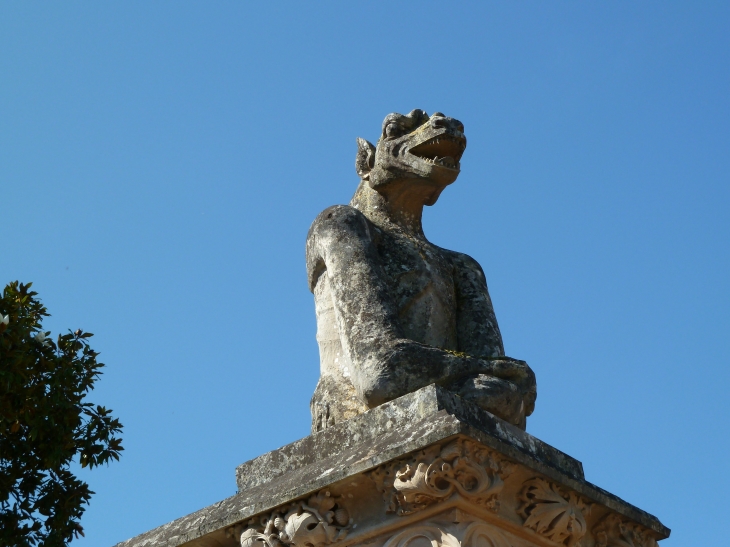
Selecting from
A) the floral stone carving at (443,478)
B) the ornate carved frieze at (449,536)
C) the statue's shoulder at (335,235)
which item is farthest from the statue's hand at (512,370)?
the statue's shoulder at (335,235)

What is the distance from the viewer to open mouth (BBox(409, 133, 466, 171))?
8477 mm

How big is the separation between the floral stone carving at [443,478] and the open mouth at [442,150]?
2.74 m

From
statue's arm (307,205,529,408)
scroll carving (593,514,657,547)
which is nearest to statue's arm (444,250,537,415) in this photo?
statue's arm (307,205,529,408)

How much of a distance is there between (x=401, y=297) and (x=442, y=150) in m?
1.22

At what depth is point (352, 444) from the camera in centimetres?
698

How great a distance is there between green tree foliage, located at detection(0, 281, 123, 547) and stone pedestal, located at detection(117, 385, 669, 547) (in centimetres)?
502

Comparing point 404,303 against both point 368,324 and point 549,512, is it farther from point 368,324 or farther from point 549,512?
point 549,512

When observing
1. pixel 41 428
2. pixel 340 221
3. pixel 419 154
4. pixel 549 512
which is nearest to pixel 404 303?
pixel 340 221

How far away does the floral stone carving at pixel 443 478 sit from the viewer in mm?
6277

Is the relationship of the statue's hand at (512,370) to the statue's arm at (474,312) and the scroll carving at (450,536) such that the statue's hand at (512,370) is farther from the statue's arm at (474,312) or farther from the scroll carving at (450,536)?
the scroll carving at (450,536)

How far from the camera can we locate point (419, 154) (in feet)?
28.1

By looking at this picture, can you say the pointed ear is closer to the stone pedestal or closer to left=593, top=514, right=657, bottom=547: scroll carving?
the stone pedestal

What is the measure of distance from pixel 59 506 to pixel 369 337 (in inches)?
A: 241

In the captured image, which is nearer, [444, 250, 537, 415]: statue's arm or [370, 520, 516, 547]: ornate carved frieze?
[370, 520, 516, 547]: ornate carved frieze
